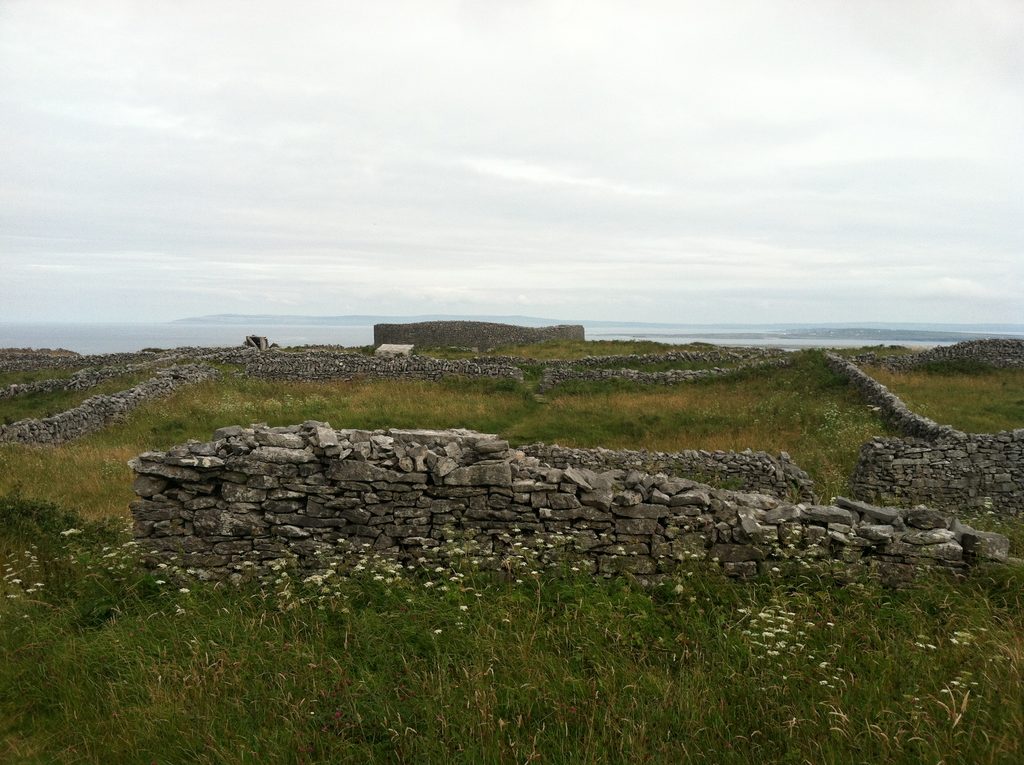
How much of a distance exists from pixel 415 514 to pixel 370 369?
25.9 metres

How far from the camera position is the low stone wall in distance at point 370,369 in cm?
3108

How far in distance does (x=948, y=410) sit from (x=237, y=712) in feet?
75.3

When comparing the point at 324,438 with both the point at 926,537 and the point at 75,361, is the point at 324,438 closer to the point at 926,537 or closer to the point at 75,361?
the point at 926,537

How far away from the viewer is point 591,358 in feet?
108

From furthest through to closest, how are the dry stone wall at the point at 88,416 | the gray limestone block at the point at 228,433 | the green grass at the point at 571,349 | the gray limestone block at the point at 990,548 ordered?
the green grass at the point at 571,349 < the dry stone wall at the point at 88,416 < the gray limestone block at the point at 228,433 < the gray limestone block at the point at 990,548

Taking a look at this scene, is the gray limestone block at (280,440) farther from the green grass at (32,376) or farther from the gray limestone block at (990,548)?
the green grass at (32,376)

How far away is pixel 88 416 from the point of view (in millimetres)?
20312

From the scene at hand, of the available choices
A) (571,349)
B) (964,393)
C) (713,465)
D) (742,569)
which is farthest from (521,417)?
(571,349)

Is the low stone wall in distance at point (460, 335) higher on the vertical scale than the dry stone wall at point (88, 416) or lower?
higher

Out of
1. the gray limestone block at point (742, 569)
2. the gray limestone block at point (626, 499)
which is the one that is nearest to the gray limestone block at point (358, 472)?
the gray limestone block at point (626, 499)

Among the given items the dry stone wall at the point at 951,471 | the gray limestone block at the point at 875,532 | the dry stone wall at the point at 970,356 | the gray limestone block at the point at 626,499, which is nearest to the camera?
the gray limestone block at the point at 875,532

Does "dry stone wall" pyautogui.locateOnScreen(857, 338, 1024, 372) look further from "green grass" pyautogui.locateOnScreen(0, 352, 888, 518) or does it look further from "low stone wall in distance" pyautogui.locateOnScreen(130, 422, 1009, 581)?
"low stone wall in distance" pyautogui.locateOnScreen(130, 422, 1009, 581)

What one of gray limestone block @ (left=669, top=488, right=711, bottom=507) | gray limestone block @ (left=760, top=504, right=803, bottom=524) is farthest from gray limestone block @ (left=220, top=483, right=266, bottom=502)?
gray limestone block @ (left=760, top=504, right=803, bottom=524)

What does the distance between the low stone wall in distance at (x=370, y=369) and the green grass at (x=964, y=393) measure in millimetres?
17170
